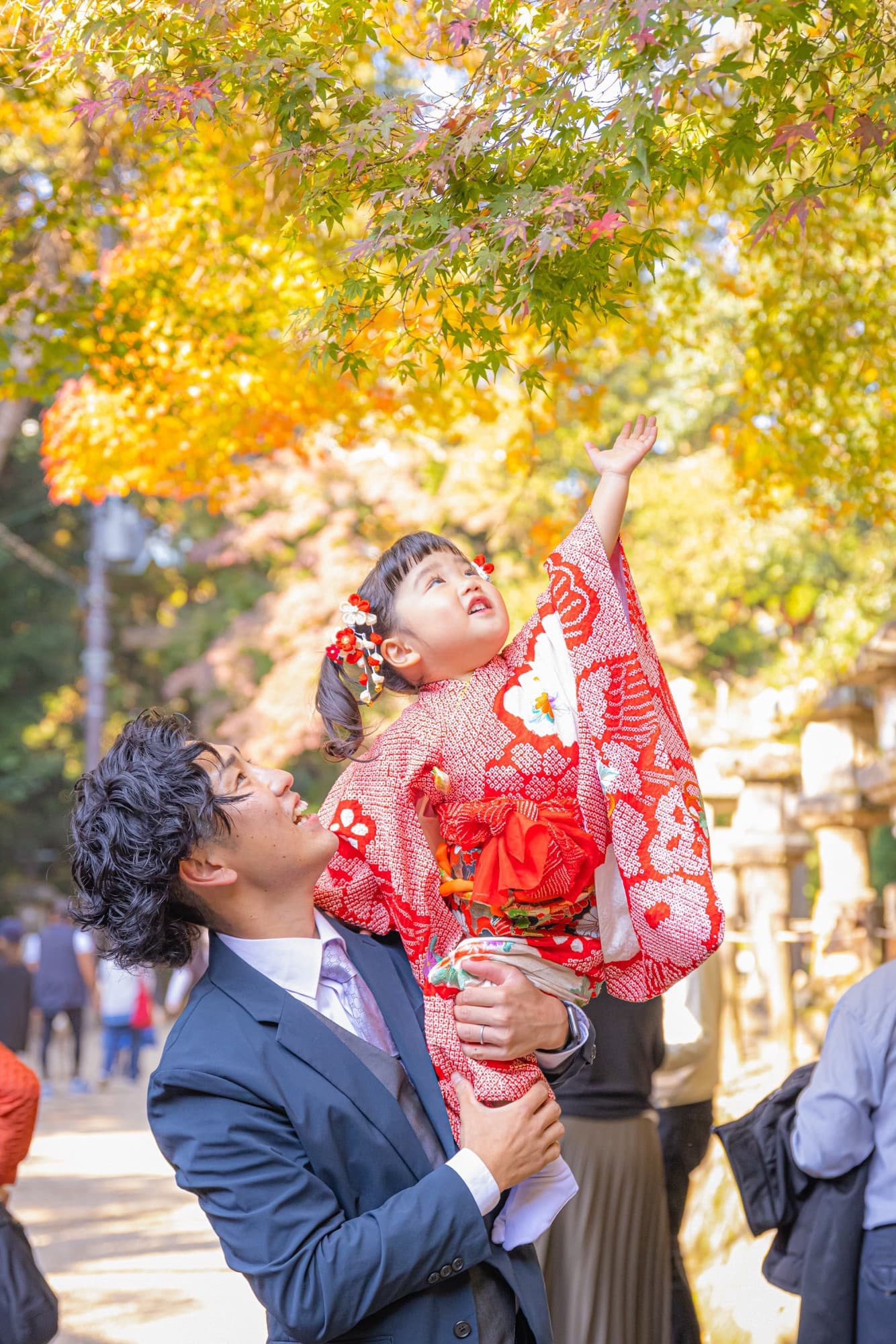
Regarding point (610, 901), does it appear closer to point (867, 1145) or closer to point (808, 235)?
point (867, 1145)

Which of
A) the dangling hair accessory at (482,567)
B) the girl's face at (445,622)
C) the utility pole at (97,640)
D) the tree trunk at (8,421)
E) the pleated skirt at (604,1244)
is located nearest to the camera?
the girl's face at (445,622)

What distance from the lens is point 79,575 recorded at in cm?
2233

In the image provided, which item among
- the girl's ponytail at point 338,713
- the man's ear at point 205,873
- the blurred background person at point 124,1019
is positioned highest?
the girl's ponytail at point 338,713

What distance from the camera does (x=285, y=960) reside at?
220 centimetres

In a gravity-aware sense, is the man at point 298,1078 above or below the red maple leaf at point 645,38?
below

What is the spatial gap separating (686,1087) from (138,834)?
7.87 feet

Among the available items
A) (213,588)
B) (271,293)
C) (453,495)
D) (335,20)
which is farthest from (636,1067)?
(213,588)

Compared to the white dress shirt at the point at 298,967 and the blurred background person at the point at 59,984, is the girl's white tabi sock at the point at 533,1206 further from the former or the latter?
the blurred background person at the point at 59,984

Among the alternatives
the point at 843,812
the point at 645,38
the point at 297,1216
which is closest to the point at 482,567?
the point at 645,38

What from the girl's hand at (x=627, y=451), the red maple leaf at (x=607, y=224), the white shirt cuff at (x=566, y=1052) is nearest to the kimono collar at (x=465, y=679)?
the girl's hand at (x=627, y=451)

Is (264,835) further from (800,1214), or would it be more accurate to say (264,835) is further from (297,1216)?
(800,1214)

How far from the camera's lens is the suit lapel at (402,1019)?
2.21 m

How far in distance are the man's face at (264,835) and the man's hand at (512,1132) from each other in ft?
1.42

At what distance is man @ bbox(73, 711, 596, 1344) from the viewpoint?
195cm
